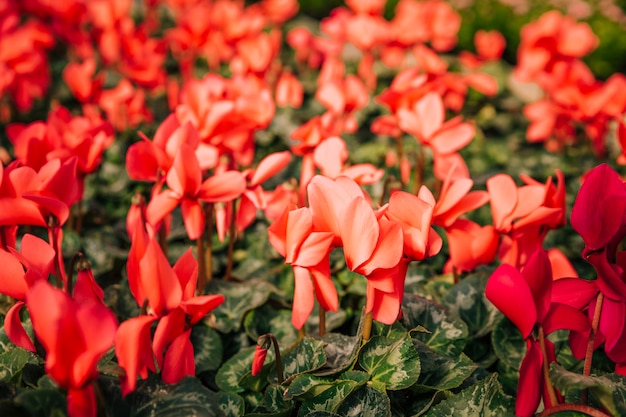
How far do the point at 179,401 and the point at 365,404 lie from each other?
0.39m

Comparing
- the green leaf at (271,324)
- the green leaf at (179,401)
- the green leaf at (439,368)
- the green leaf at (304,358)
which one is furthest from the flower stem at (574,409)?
the green leaf at (271,324)

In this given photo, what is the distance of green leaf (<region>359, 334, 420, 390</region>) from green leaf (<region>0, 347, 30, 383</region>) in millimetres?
706

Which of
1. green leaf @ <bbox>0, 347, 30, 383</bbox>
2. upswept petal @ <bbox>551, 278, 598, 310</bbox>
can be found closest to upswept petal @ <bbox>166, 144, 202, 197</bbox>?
green leaf @ <bbox>0, 347, 30, 383</bbox>

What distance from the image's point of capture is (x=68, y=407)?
112 cm

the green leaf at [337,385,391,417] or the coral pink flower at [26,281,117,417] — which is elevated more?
the coral pink flower at [26,281,117,417]

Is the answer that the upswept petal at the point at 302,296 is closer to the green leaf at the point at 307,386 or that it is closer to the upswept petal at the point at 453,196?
the green leaf at the point at 307,386

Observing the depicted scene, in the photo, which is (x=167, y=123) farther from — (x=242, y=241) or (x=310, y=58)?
(x=310, y=58)

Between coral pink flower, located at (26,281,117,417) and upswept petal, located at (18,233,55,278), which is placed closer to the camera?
coral pink flower, located at (26,281,117,417)

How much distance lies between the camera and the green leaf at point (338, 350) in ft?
4.85

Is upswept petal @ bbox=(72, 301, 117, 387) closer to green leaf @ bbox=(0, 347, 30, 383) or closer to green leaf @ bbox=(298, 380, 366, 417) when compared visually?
green leaf @ bbox=(0, 347, 30, 383)

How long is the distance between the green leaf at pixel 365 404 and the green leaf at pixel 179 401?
274mm

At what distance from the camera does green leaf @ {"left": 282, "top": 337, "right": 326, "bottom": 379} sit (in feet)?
4.99

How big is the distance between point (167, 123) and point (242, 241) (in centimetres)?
87

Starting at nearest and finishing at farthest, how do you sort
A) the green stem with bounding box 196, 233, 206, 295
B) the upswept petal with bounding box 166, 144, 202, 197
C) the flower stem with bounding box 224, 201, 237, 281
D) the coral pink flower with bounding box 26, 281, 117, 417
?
the coral pink flower with bounding box 26, 281, 117, 417 < the upswept petal with bounding box 166, 144, 202, 197 < the green stem with bounding box 196, 233, 206, 295 < the flower stem with bounding box 224, 201, 237, 281
